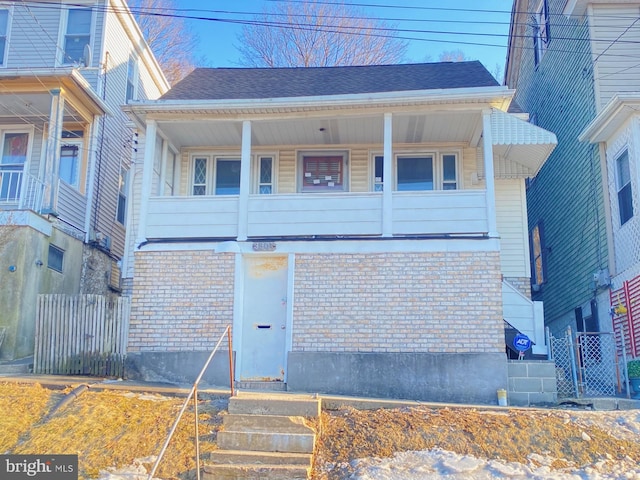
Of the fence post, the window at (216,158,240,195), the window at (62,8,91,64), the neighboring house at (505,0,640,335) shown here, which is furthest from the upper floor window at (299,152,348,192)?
the window at (62,8,91,64)

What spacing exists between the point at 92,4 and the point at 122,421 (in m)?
11.5

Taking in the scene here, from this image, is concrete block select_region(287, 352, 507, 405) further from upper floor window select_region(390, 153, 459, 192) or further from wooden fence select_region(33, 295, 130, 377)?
upper floor window select_region(390, 153, 459, 192)

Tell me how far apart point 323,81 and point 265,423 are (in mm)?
7396

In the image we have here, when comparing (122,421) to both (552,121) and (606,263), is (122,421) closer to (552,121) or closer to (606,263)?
(606,263)


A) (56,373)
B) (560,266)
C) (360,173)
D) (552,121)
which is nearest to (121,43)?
(360,173)

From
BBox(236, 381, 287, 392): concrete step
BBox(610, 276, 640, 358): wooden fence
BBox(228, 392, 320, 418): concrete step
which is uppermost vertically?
BBox(610, 276, 640, 358): wooden fence

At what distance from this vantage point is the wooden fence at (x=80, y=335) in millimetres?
10523

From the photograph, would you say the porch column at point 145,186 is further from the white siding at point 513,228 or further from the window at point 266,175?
the white siding at point 513,228

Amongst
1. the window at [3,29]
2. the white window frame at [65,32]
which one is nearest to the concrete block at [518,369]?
the white window frame at [65,32]

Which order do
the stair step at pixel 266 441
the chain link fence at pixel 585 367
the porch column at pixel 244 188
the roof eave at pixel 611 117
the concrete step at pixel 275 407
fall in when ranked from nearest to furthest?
the stair step at pixel 266 441 < the concrete step at pixel 275 407 < the chain link fence at pixel 585 367 < the porch column at pixel 244 188 < the roof eave at pixel 611 117

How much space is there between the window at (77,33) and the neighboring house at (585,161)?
10.9 meters

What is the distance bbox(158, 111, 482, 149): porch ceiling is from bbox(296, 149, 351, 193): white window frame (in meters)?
0.25

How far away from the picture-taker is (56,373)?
10.5m

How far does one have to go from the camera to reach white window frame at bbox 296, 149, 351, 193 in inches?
505
